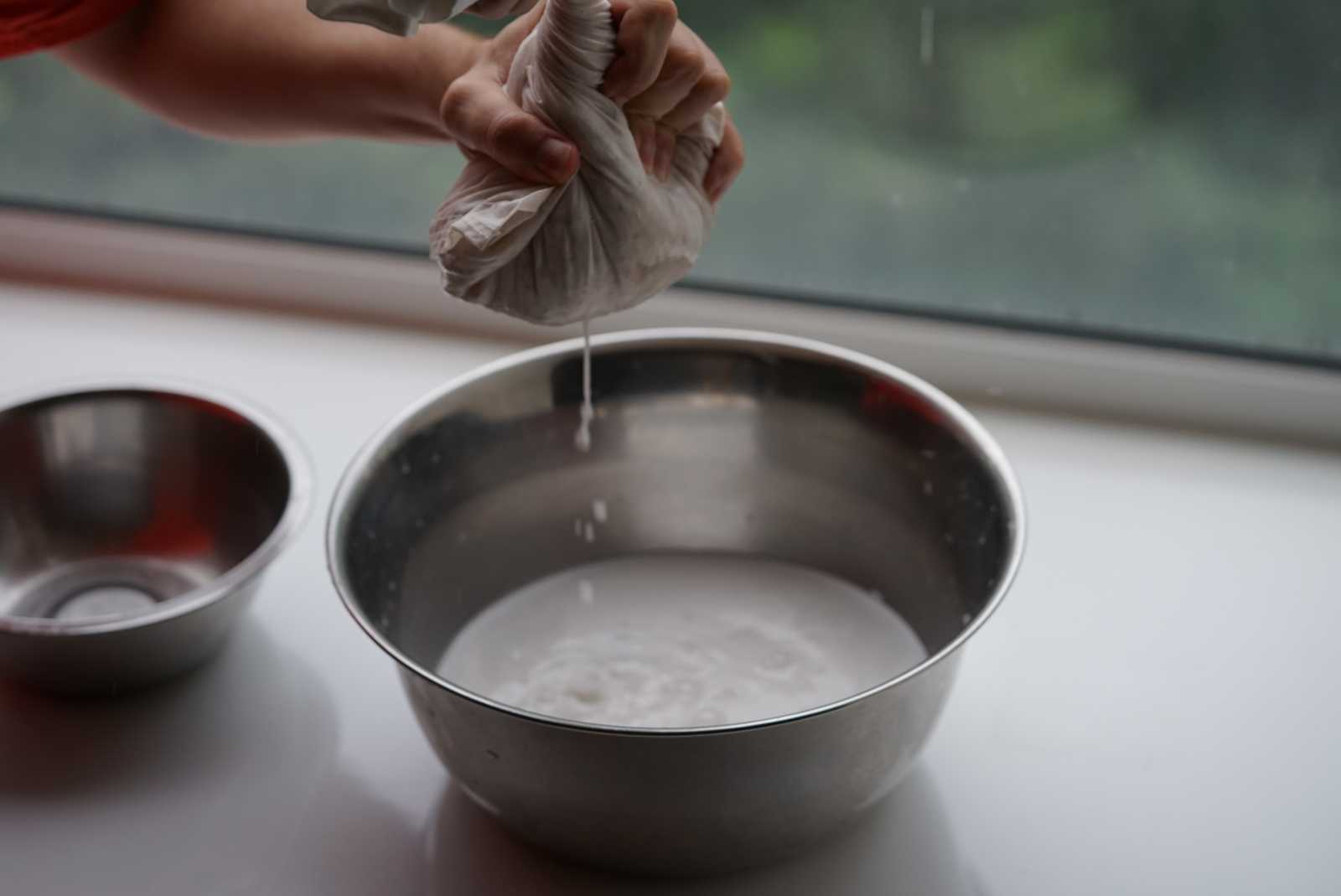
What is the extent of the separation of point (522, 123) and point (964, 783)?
47cm

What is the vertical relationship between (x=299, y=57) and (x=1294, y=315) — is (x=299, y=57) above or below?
above

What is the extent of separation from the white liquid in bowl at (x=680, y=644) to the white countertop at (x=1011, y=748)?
0.07 metres

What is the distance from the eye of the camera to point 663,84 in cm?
73

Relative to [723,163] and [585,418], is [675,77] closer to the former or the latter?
[723,163]

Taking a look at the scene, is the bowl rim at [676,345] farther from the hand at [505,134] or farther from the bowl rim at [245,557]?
the hand at [505,134]

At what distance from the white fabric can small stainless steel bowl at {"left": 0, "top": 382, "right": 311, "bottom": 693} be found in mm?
310

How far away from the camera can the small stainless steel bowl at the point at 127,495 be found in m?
0.99

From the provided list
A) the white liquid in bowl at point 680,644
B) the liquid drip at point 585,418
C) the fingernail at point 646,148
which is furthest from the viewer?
the liquid drip at point 585,418

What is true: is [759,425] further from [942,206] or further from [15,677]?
[15,677]

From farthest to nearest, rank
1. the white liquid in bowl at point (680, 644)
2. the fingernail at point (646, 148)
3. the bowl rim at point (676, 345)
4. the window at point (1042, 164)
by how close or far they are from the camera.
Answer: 1. the window at point (1042, 164)
2. the white liquid in bowl at point (680, 644)
3. the fingernail at point (646, 148)
4. the bowl rim at point (676, 345)

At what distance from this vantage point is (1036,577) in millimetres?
999

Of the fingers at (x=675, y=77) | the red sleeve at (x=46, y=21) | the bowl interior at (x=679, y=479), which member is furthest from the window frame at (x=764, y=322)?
A: the fingers at (x=675, y=77)

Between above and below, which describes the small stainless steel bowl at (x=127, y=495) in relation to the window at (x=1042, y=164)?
below

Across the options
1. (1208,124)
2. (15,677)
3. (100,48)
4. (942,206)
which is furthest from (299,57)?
(1208,124)
